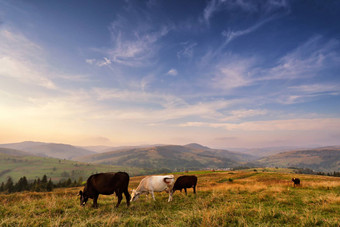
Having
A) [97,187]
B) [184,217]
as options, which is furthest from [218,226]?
[97,187]

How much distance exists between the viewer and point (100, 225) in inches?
281

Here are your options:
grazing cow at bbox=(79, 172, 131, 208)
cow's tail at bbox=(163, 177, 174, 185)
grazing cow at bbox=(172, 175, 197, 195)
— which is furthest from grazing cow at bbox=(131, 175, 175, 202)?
grazing cow at bbox=(172, 175, 197, 195)

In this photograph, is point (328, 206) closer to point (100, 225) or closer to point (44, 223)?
point (100, 225)

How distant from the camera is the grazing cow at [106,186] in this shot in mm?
11641

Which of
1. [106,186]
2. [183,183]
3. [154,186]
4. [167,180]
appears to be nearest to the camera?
[106,186]

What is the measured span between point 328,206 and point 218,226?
27.3 ft

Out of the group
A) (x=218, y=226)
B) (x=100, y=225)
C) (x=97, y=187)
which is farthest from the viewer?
(x=97, y=187)

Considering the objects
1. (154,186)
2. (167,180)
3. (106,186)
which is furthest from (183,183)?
(106,186)

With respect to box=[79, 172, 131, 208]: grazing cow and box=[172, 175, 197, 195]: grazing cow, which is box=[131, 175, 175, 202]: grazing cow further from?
box=[172, 175, 197, 195]: grazing cow

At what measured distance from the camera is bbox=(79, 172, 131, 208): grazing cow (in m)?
11.6

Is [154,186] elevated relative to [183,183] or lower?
elevated

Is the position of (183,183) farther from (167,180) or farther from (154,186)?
(154,186)

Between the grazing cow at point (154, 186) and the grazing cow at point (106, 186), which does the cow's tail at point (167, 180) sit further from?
the grazing cow at point (106, 186)

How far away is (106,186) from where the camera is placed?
11.6 meters
